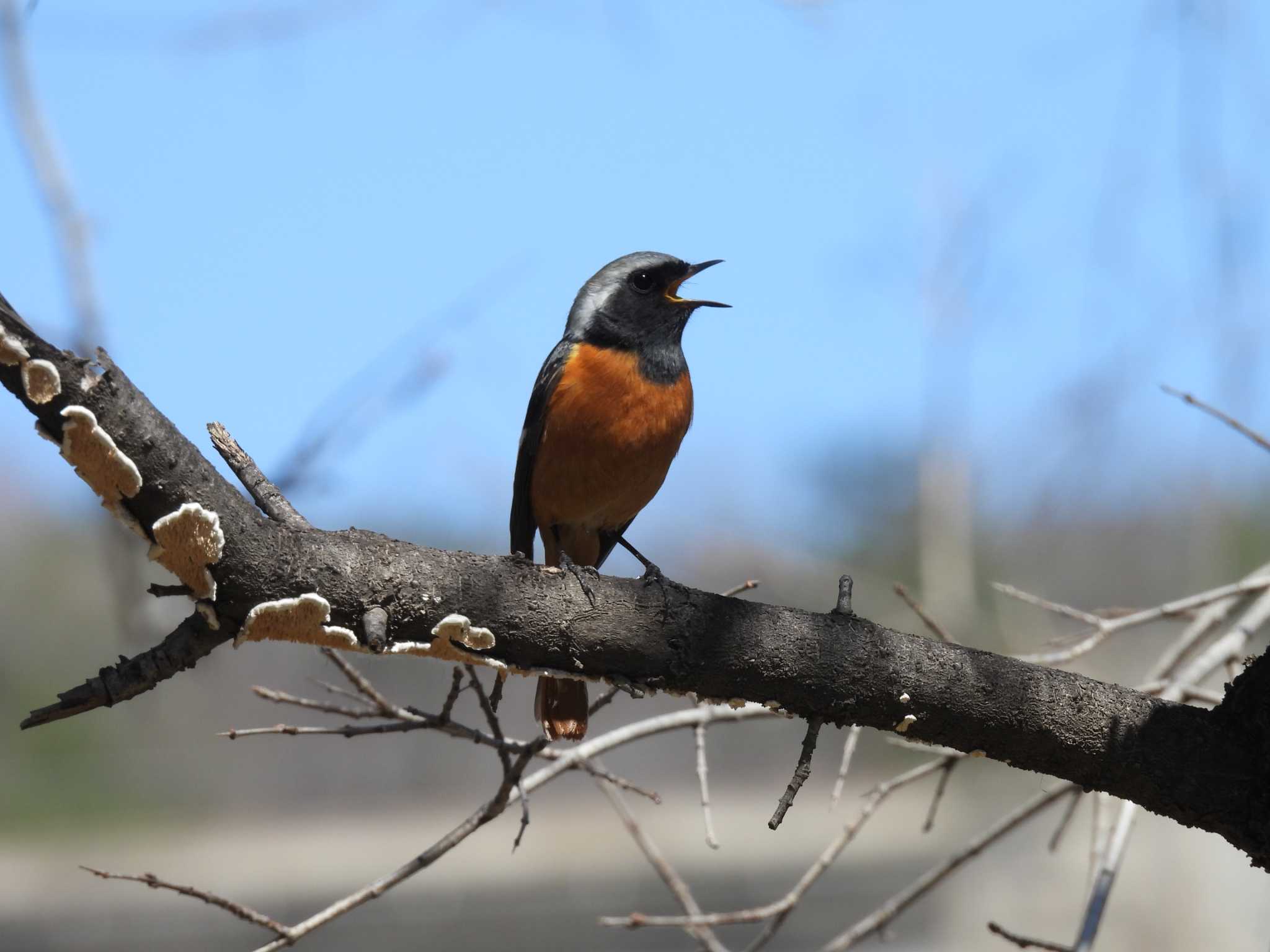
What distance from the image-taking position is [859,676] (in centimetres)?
262

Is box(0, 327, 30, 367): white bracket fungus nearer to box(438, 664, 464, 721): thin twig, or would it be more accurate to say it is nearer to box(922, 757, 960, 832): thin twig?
box(438, 664, 464, 721): thin twig

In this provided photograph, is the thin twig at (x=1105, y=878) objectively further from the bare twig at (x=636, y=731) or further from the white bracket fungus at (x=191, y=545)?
the white bracket fungus at (x=191, y=545)

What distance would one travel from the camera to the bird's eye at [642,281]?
5.21 m

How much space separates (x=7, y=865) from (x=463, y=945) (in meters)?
6.57

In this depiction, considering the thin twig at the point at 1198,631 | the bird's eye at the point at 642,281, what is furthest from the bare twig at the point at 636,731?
the bird's eye at the point at 642,281

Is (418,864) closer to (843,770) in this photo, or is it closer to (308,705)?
(308,705)

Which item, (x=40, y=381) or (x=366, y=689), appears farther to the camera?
(x=366, y=689)

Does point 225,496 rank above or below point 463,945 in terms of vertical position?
above

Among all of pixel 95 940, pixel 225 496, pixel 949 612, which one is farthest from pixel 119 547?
pixel 95 940

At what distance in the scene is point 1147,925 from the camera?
11086 mm

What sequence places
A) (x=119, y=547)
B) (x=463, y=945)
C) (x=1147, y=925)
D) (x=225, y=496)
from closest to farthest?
(x=225, y=496) < (x=119, y=547) < (x=1147, y=925) < (x=463, y=945)

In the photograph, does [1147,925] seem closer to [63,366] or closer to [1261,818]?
[1261,818]

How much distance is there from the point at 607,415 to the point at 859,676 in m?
2.18

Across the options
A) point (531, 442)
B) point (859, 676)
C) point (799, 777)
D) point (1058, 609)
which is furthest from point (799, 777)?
point (531, 442)
